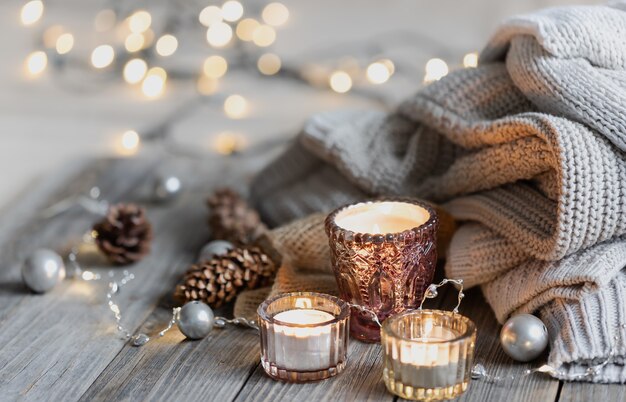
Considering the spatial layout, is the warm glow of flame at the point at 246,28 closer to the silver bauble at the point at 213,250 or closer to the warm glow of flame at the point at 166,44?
the warm glow of flame at the point at 166,44

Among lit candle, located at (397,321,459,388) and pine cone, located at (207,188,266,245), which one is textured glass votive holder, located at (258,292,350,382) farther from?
pine cone, located at (207,188,266,245)

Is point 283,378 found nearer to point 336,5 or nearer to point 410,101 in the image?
point 410,101

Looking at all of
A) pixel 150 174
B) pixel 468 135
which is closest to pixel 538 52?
pixel 468 135

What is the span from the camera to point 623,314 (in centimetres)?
95

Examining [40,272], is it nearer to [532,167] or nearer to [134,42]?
[532,167]

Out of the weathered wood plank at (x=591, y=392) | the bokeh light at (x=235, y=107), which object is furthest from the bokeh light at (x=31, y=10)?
the weathered wood plank at (x=591, y=392)

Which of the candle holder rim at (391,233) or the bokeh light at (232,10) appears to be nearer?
the candle holder rim at (391,233)

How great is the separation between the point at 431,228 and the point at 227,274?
0.87 feet

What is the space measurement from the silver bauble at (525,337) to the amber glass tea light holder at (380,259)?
0.37ft

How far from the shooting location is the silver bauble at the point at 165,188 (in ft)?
4.81

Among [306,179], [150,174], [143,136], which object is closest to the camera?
[306,179]

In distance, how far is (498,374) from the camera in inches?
37.9

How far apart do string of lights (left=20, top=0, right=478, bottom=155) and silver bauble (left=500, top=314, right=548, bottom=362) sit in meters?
0.97

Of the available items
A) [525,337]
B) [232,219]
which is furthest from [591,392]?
[232,219]
